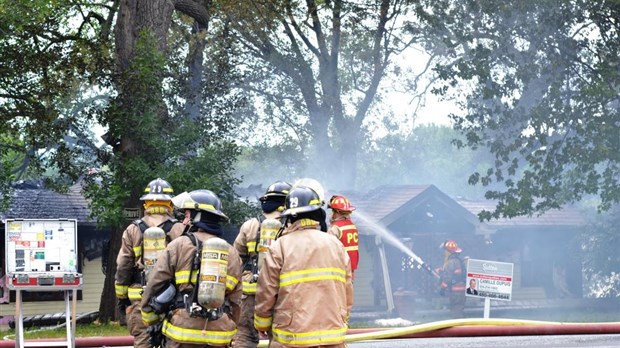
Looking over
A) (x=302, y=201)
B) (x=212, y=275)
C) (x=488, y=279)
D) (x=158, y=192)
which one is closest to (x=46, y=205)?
(x=488, y=279)

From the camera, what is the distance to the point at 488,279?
17234 mm

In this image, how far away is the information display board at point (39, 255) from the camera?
11320 millimetres

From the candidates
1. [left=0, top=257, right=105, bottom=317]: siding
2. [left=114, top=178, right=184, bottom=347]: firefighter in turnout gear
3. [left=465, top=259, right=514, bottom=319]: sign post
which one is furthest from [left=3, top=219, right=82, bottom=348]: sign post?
[left=0, top=257, right=105, bottom=317]: siding

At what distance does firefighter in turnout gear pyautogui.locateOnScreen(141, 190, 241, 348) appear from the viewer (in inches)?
279

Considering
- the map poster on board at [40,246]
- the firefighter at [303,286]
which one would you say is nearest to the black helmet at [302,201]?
the firefighter at [303,286]

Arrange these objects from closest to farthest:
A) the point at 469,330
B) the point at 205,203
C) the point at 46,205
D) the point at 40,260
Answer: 1. the point at 205,203
2. the point at 40,260
3. the point at 469,330
4. the point at 46,205

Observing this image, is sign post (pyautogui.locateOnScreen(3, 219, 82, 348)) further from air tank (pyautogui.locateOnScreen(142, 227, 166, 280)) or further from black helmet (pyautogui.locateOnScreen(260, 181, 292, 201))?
black helmet (pyautogui.locateOnScreen(260, 181, 292, 201))

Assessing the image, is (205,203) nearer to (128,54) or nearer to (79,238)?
(128,54)

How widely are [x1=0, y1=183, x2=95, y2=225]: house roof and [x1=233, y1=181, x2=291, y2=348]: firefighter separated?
16376 mm

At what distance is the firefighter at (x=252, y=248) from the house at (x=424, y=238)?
1812cm

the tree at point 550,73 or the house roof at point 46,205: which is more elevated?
the tree at point 550,73

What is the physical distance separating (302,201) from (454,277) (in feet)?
57.3

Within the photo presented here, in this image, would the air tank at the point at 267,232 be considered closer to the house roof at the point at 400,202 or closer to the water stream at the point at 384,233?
the water stream at the point at 384,233

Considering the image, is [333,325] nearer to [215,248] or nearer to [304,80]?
[215,248]
